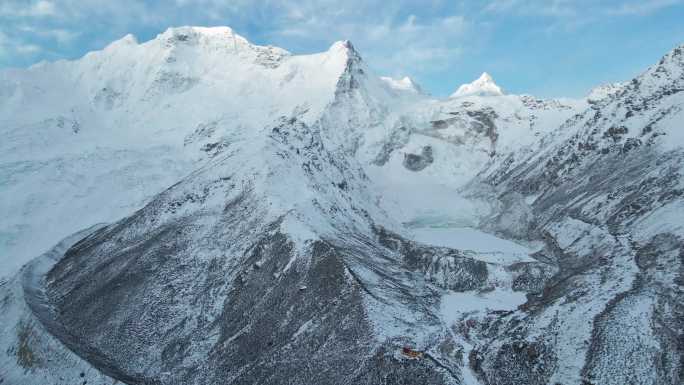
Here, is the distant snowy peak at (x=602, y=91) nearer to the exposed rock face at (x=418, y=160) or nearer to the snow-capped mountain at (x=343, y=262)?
the snow-capped mountain at (x=343, y=262)

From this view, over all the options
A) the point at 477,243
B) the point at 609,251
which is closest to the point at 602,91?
the point at 477,243

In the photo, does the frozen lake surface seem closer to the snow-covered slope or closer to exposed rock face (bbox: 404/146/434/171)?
exposed rock face (bbox: 404/146/434/171)

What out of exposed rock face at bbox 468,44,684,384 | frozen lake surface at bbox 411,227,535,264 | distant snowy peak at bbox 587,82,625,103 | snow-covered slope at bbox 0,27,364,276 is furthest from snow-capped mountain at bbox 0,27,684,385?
distant snowy peak at bbox 587,82,625,103

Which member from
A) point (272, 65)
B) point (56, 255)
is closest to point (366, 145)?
point (272, 65)

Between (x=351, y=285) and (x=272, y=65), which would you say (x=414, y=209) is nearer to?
(x=351, y=285)

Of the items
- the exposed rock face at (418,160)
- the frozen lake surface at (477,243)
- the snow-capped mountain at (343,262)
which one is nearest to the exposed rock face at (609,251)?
the snow-capped mountain at (343,262)

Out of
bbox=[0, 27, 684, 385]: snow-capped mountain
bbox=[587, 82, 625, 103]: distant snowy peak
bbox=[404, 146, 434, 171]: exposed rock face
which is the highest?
bbox=[587, 82, 625, 103]: distant snowy peak

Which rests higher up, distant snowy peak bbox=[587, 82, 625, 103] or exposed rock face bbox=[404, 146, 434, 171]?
distant snowy peak bbox=[587, 82, 625, 103]

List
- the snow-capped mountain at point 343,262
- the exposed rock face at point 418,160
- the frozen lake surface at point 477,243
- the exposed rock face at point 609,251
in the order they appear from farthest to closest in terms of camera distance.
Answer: the exposed rock face at point 418,160 < the frozen lake surface at point 477,243 < the snow-capped mountain at point 343,262 < the exposed rock face at point 609,251

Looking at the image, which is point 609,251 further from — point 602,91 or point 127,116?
point 127,116
